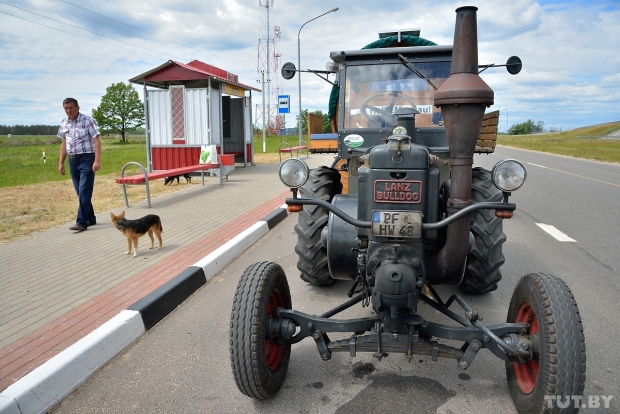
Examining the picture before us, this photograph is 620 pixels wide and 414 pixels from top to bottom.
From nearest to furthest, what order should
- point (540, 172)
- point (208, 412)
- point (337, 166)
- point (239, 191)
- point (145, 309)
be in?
point (208, 412), point (145, 309), point (337, 166), point (239, 191), point (540, 172)

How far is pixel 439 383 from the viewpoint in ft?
9.66

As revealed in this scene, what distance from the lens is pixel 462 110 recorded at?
2.48 m

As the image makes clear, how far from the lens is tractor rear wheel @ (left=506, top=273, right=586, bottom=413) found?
217 centimetres

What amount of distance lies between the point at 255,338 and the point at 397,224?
1.02 metres

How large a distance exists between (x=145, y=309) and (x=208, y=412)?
58.2 inches

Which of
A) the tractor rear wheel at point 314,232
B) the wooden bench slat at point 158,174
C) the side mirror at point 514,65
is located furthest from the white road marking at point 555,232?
the wooden bench slat at point 158,174

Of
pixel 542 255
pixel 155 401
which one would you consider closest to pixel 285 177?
pixel 155 401

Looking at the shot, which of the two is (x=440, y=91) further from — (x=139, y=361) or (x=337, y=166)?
(x=337, y=166)

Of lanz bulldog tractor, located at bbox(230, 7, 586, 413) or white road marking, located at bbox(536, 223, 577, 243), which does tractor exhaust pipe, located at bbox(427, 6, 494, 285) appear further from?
white road marking, located at bbox(536, 223, 577, 243)

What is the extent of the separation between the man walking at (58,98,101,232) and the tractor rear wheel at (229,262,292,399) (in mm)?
5177

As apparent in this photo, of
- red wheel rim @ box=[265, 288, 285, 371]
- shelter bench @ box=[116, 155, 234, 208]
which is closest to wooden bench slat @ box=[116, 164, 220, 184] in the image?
shelter bench @ box=[116, 155, 234, 208]

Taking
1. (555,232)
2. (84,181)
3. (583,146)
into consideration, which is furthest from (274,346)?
(583,146)

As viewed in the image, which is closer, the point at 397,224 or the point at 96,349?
the point at 397,224

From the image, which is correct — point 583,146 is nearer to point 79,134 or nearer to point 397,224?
point 79,134
